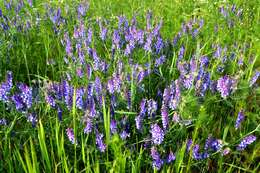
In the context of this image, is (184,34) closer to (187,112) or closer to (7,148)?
(187,112)

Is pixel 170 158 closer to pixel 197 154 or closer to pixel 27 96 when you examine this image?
pixel 197 154

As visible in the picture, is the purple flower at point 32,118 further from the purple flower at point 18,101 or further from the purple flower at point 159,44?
the purple flower at point 159,44

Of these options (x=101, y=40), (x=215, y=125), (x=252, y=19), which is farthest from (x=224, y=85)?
(x=252, y=19)

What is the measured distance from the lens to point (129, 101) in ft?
6.33

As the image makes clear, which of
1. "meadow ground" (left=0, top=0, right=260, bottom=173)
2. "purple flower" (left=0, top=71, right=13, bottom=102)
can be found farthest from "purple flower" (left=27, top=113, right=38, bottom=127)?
"purple flower" (left=0, top=71, right=13, bottom=102)

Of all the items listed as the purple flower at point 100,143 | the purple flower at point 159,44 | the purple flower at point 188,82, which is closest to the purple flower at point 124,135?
the purple flower at point 100,143

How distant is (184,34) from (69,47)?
37.6 inches

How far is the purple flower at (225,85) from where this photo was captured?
1991mm

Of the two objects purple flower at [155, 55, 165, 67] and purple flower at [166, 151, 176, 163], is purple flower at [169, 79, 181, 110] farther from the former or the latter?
purple flower at [155, 55, 165, 67]

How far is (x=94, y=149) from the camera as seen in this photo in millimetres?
1749

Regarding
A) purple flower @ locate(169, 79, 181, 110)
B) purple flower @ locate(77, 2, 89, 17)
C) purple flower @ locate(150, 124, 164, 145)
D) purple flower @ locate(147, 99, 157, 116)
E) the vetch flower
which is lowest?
purple flower @ locate(150, 124, 164, 145)

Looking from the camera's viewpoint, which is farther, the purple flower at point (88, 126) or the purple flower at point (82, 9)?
the purple flower at point (82, 9)

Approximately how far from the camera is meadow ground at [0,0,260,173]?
1.73 m

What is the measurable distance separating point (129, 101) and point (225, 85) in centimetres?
52
